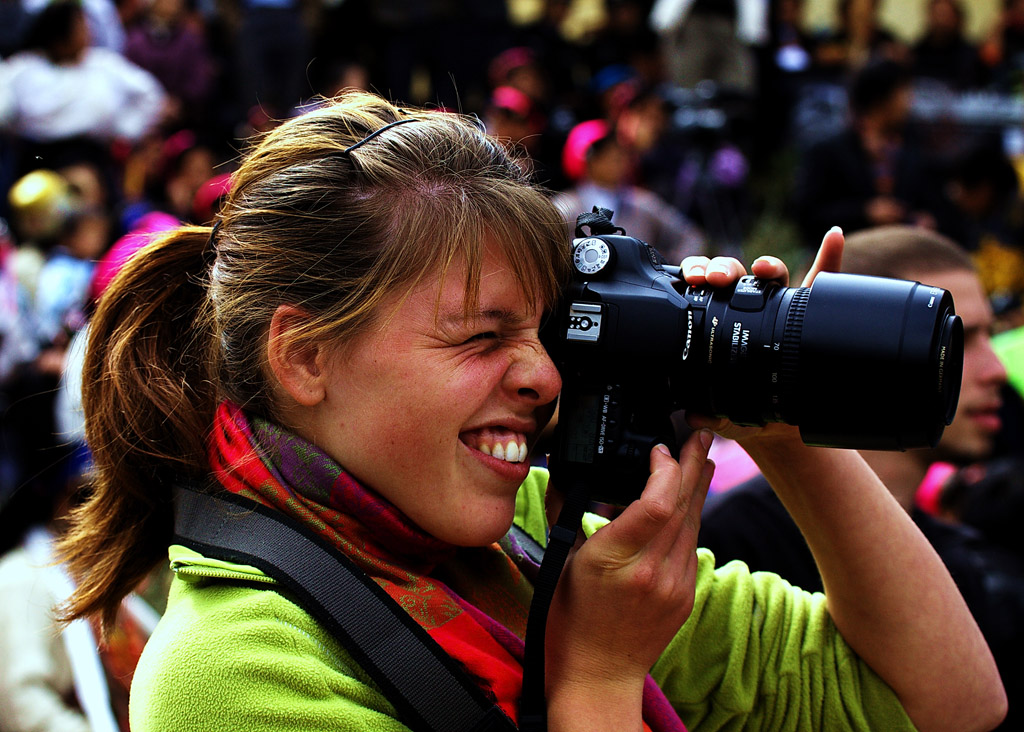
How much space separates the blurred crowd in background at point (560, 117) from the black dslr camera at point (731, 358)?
1.95 meters

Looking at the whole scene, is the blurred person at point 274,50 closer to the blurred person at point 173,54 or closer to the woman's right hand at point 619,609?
the blurred person at point 173,54

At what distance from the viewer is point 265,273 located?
1307 mm

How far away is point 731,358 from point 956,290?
1.30m

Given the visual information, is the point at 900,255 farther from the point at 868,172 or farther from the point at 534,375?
the point at 868,172

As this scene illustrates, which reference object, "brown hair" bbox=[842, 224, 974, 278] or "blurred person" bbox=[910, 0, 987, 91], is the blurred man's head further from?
"blurred person" bbox=[910, 0, 987, 91]

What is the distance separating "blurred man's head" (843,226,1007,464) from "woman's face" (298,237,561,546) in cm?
135

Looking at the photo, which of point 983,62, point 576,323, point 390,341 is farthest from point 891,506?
point 983,62

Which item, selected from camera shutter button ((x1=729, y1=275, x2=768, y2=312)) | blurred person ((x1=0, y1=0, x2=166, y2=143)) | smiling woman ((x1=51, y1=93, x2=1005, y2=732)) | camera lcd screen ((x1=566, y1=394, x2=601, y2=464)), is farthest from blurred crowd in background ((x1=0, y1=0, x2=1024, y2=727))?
camera lcd screen ((x1=566, y1=394, x2=601, y2=464))

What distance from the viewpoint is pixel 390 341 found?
125 centimetres

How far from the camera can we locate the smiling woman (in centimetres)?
117

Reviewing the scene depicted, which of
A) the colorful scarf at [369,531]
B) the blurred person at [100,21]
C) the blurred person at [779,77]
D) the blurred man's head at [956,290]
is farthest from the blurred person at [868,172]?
the blurred person at [100,21]

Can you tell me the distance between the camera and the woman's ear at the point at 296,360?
4.20ft

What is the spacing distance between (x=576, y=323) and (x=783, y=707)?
0.62 m

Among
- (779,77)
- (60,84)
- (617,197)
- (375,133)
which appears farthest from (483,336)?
(779,77)
